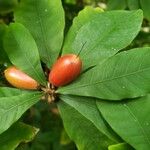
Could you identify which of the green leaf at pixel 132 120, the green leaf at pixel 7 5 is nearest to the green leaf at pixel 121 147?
the green leaf at pixel 132 120

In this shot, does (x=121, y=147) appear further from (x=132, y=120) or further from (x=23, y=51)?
(x=23, y=51)

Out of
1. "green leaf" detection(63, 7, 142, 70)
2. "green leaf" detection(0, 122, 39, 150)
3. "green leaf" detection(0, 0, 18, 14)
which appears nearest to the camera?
"green leaf" detection(63, 7, 142, 70)

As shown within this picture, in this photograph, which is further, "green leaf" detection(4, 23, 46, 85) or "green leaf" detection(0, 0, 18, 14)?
"green leaf" detection(0, 0, 18, 14)

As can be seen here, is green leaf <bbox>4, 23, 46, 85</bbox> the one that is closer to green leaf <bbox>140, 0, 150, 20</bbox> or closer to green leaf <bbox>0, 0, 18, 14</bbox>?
green leaf <bbox>0, 0, 18, 14</bbox>

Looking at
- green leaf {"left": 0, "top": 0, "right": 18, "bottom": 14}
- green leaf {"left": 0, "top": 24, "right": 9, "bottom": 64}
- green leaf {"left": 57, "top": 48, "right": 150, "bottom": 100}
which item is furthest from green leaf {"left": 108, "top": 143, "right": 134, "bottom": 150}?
green leaf {"left": 0, "top": 0, "right": 18, "bottom": 14}

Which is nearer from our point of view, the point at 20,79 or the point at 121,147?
the point at 121,147

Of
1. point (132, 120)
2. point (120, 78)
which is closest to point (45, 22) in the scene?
point (120, 78)

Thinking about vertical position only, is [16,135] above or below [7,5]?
below
